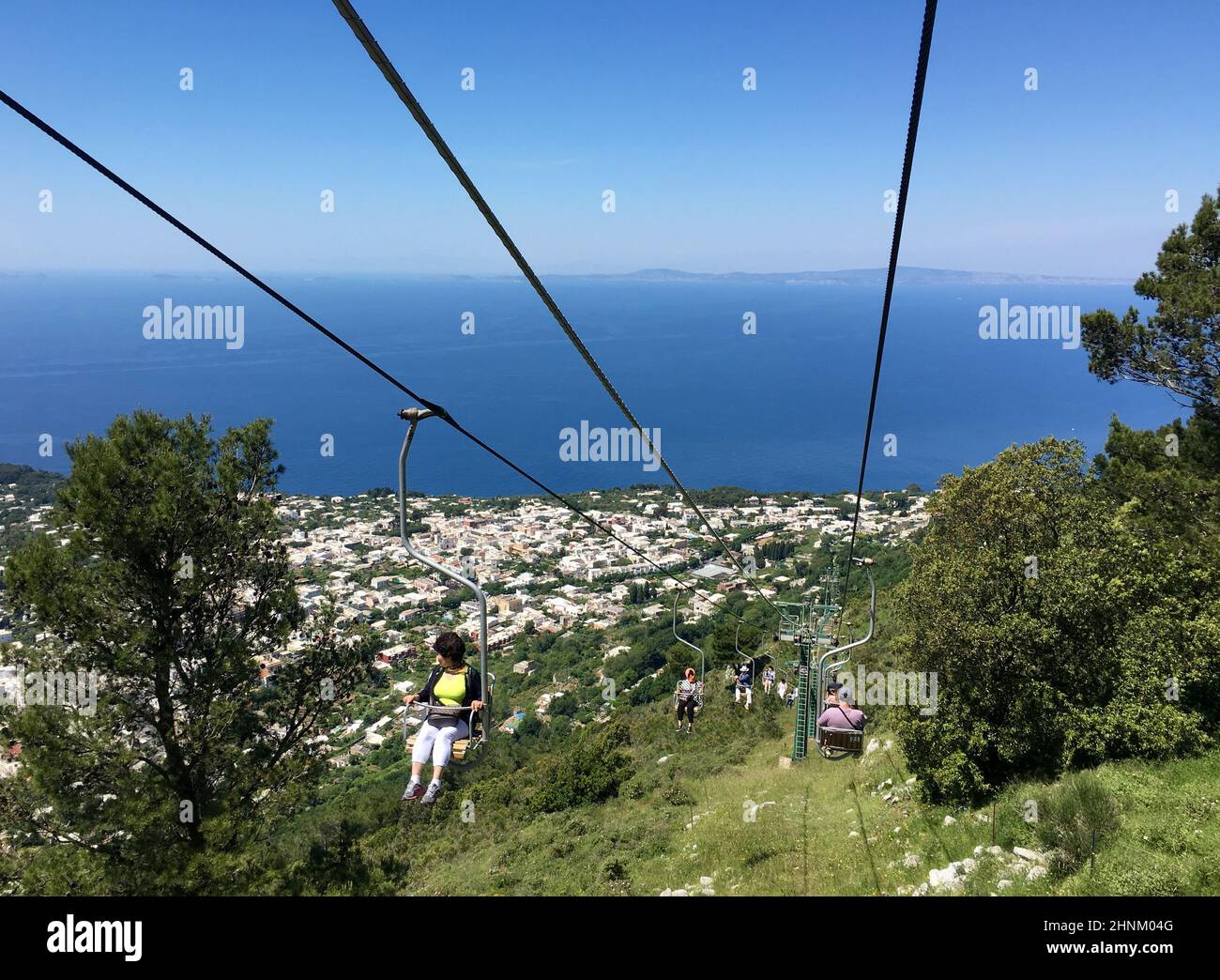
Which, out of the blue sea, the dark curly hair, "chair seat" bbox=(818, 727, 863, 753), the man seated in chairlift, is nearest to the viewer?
the dark curly hair

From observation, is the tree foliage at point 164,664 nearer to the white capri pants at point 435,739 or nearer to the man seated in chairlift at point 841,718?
the white capri pants at point 435,739

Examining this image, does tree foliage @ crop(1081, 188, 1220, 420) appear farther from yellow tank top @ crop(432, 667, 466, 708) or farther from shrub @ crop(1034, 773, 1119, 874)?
yellow tank top @ crop(432, 667, 466, 708)

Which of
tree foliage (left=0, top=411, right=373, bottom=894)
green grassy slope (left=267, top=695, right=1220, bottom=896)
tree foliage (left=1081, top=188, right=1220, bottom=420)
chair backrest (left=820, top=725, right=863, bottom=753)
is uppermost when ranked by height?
tree foliage (left=1081, top=188, right=1220, bottom=420)

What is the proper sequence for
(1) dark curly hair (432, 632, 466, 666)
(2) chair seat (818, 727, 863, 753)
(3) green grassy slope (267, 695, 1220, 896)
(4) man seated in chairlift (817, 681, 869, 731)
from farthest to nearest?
(4) man seated in chairlift (817, 681, 869, 731) < (2) chair seat (818, 727, 863, 753) < (3) green grassy slope (267, 695, 1220, 896) < (1) dark curly hair (432, 632, 466, 666)

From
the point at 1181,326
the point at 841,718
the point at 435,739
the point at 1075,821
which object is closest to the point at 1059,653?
the point at 841,718

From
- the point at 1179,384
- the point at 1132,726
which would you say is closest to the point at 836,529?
the point at 1179,384

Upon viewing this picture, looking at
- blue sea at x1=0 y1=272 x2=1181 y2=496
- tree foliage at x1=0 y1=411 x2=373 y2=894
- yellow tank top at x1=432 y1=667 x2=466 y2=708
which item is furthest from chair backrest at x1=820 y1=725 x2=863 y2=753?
blue sea at x1=0 y1=272 x2=1181 y2=496

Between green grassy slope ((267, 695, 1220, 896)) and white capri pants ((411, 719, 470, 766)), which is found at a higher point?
white capri pants ((411, 719, 470, 766))

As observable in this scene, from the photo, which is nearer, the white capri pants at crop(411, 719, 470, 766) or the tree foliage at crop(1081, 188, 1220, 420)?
the white capri pants at crop(411, 719, 470, 766)
